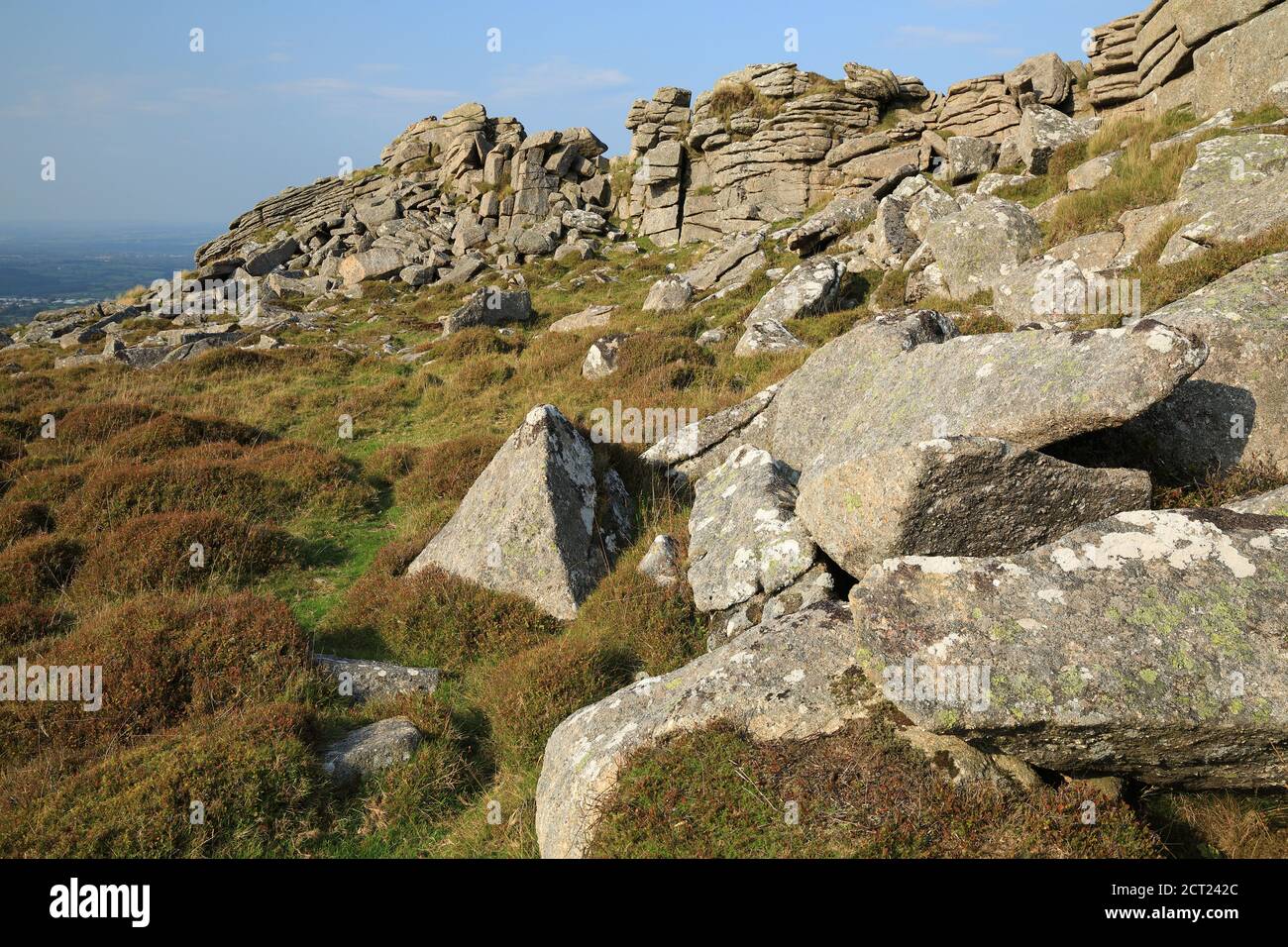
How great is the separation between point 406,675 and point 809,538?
15.3 feet

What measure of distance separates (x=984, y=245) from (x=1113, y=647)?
14.8 m

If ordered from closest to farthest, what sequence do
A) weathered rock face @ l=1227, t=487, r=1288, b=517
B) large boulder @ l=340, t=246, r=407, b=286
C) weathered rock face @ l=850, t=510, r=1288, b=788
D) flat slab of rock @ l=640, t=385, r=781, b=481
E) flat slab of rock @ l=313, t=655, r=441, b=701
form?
1. weathered rock face @ l=850, t=510, r=1288, b=788
2. weathered rock face @ l=1227, t=487, r=1288, b=517
3. flat slab of rock @ l=313, t=655, r=441, b=701
4. flat slab of rock @ l=640, t=385, r=781, b=481
5. large boulder @ l=340, t=246, r=407, b=286

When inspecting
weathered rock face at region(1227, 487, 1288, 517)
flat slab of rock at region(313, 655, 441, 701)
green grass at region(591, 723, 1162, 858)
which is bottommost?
flat slab of rock at region(313, 655, 441, 701)

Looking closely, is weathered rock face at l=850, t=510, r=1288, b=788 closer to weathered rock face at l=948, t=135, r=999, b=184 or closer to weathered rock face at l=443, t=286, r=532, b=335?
weathered rock face at l=443, t=286, r=532, b=335

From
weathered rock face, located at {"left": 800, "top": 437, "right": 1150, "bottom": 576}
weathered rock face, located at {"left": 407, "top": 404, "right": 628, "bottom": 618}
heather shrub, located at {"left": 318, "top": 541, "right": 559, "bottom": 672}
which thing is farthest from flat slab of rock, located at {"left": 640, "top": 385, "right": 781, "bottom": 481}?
weathered rock face, located at {"left": 800, "top": 437, "right": 1150, "bottom": 576}

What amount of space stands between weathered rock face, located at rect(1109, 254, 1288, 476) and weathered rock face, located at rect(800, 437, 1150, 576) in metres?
1.78

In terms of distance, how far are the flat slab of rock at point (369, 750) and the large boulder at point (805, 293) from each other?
15855 mm

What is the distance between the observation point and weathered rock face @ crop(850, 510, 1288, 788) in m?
4.17

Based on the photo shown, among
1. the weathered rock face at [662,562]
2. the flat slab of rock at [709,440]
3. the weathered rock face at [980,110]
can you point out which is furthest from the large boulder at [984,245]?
the weathered rock face at [980,110]

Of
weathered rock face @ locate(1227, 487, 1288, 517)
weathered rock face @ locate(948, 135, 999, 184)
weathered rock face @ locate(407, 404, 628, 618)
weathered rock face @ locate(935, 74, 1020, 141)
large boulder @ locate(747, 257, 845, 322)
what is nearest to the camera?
weathered rock face @ locate(1227, 487, 1288, 517)

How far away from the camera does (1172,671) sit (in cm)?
427
